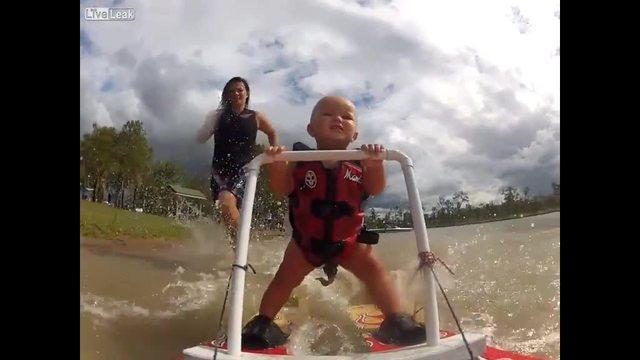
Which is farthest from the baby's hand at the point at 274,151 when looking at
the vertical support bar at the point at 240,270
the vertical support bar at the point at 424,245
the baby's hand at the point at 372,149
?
the vertical support bar at the point at 424,245

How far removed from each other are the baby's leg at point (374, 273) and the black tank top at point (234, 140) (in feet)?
1.56

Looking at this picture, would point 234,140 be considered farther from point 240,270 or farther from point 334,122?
point 240,270

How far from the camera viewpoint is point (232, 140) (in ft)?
7.29

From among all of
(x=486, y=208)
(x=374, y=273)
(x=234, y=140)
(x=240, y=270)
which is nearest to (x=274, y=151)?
(x=234, y=140)

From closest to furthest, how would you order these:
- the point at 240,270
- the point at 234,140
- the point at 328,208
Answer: the point at 240,270 → the point at 328,208 → the point at 234,140

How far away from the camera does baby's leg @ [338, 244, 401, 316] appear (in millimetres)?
2109

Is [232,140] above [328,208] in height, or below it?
above

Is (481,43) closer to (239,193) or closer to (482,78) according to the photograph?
(482,78)

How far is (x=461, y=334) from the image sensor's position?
2.05m

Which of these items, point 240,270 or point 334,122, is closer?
point 240,270

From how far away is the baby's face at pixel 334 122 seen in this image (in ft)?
6.96
